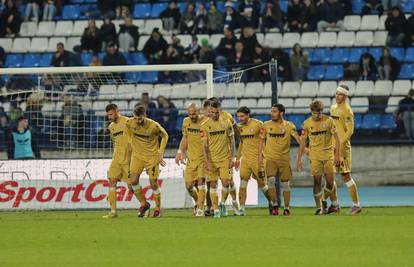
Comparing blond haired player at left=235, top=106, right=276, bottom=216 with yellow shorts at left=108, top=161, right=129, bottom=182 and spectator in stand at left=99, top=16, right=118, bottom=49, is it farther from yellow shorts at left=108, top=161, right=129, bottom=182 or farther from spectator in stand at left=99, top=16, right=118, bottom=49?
spectator in stand at left=99, top=16, right=118, bottom=49

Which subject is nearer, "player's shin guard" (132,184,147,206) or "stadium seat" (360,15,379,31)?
"player's shin guard" (132,184,147,206)

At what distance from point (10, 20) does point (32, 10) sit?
78 cm

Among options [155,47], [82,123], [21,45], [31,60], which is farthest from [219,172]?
[21,45]

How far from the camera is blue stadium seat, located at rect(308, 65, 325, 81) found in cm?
3186

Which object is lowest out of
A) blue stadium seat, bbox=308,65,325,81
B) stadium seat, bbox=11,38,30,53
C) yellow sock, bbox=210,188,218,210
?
yellow sock, bbox=210,188,218,210

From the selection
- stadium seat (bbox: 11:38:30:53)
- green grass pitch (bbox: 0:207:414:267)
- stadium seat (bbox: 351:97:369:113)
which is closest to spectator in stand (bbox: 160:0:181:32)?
stadium seat (bbox: 11:38:30:53)

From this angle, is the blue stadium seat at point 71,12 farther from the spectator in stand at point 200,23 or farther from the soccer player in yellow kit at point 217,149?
the soccer player in yellow kit at point 217,149

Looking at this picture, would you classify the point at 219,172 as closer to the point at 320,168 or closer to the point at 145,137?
the point at 145,137

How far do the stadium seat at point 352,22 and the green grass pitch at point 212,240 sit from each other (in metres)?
12.7

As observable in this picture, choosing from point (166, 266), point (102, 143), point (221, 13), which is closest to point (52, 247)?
point (166, 266)

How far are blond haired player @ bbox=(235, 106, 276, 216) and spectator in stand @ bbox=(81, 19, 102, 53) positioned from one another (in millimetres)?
12893

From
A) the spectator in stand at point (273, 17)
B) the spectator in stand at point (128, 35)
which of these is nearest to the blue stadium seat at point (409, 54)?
the spectator in stand at point (273, 17)

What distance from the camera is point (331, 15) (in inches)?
1282

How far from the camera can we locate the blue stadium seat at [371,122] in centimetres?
2994
